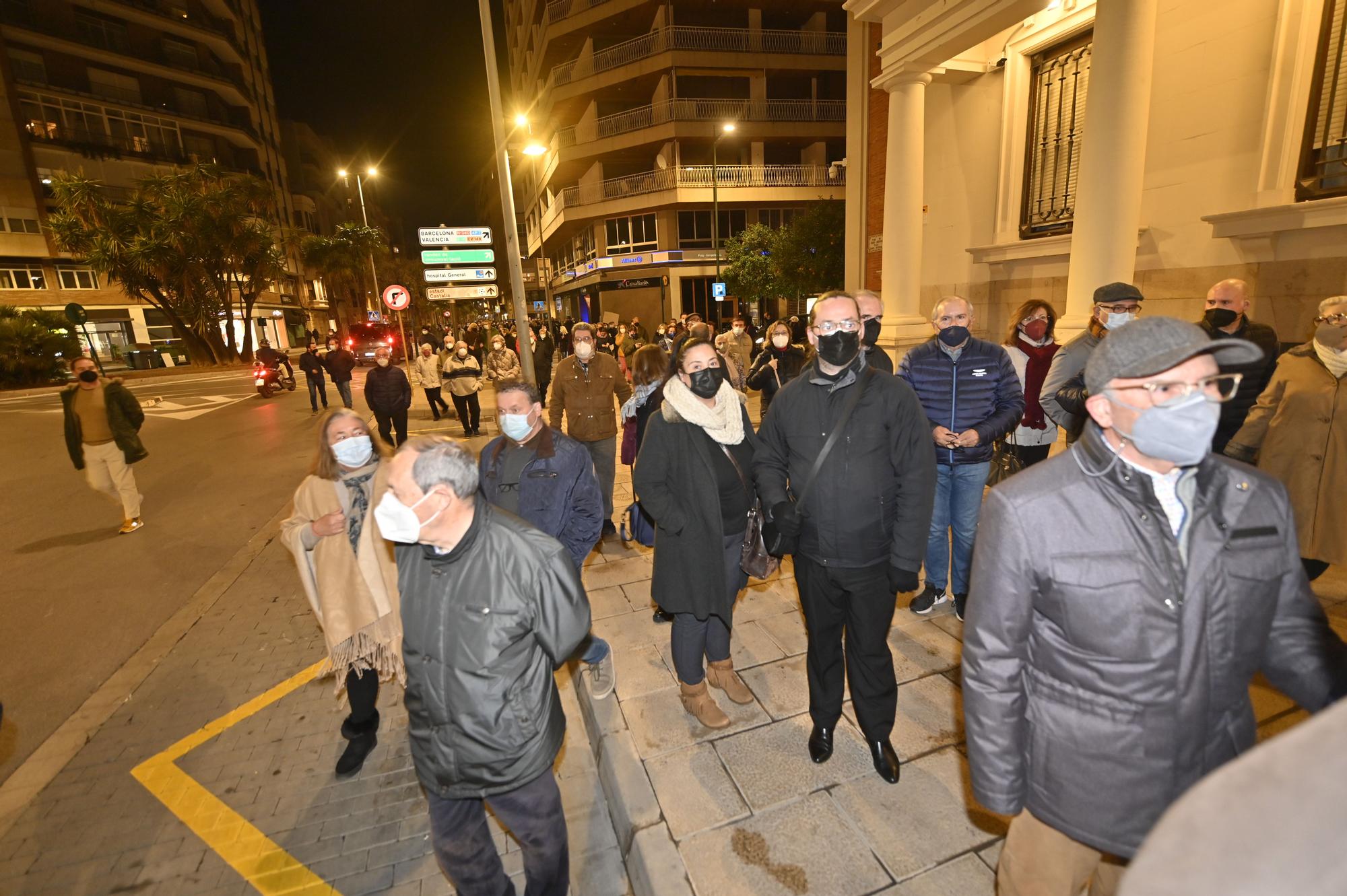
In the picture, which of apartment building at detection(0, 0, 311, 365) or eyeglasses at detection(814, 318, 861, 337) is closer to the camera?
eyeglasses at detection(814, 318, 861, 337)

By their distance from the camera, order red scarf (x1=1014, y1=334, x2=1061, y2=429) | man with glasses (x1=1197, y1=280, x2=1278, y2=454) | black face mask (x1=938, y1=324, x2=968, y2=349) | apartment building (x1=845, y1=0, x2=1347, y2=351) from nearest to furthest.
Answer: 1. black face mask (x1=938, y1=324, x2=968, y2=349)
2. man with glasses (x1=1197, y1=280, x2=1278, y2=454)
3. red scarf (x1=1014, y1=334, x2=1061, y2=429)
4. apartment building (x1=845, y1=0, x2=1347, y2=351)

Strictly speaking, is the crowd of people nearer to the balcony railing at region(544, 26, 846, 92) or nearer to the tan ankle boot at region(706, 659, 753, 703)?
the tan ankle boot at region(706, 659, 753, 703)

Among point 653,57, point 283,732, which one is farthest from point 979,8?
point 653,57

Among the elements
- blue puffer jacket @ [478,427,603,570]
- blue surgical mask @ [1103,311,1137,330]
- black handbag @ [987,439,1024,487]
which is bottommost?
black handbag @ [987,439,1024,487]

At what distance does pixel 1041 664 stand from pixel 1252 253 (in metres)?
7.19

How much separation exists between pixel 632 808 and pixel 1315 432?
4522 mm

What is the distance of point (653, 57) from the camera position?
1203 inches

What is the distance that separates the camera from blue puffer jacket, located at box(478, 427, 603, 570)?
3.49m

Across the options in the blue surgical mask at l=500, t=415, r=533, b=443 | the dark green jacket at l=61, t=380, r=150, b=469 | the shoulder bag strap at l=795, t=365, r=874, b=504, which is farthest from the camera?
the dark green jacket at l=61, t=380, r=150, b=469

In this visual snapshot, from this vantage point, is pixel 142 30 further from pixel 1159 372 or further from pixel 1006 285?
pixel 1159 372

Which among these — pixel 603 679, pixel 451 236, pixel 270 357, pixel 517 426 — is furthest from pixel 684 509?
pixel 270 357

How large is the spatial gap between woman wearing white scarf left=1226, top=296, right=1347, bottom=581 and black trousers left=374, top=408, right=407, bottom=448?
10.1 m

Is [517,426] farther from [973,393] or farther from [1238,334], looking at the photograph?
[1238,334]

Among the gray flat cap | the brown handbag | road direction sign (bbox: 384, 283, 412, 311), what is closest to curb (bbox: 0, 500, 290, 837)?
the brown handbag
